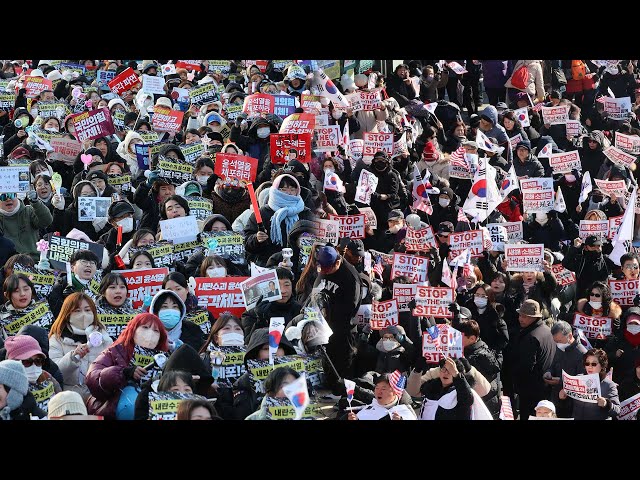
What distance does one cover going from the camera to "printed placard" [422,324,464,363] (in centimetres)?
1058

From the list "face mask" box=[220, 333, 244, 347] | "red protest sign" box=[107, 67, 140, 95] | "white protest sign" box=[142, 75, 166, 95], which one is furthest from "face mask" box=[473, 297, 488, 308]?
"red protest sign" box=[107, 67, 140, 95]

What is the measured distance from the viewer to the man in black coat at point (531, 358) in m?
11.1

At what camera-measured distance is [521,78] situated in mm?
19641

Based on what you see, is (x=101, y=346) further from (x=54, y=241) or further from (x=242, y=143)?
(x=242, y=143)

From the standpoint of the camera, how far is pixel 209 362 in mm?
9484

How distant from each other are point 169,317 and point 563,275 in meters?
4.87

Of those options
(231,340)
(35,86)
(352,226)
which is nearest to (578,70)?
(35,86)

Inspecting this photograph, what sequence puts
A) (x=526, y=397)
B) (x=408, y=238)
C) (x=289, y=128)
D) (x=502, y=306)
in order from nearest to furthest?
(x=526, y=397) < (x=502, y=306) < (x=408, y=238) < (x=289, y=128)

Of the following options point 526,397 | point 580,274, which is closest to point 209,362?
point 526,397

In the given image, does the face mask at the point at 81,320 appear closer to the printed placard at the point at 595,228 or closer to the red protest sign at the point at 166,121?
the printed placard at the point at 595,228

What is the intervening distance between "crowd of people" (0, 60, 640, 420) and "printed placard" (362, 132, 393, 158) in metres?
0.03

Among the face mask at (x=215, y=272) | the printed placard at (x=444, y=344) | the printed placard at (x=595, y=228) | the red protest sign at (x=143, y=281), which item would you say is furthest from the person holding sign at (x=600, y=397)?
the printed placard at (x=595, y=228)

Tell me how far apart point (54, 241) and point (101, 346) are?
213 cm

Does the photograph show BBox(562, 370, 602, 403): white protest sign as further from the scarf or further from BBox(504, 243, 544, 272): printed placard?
the scarf
